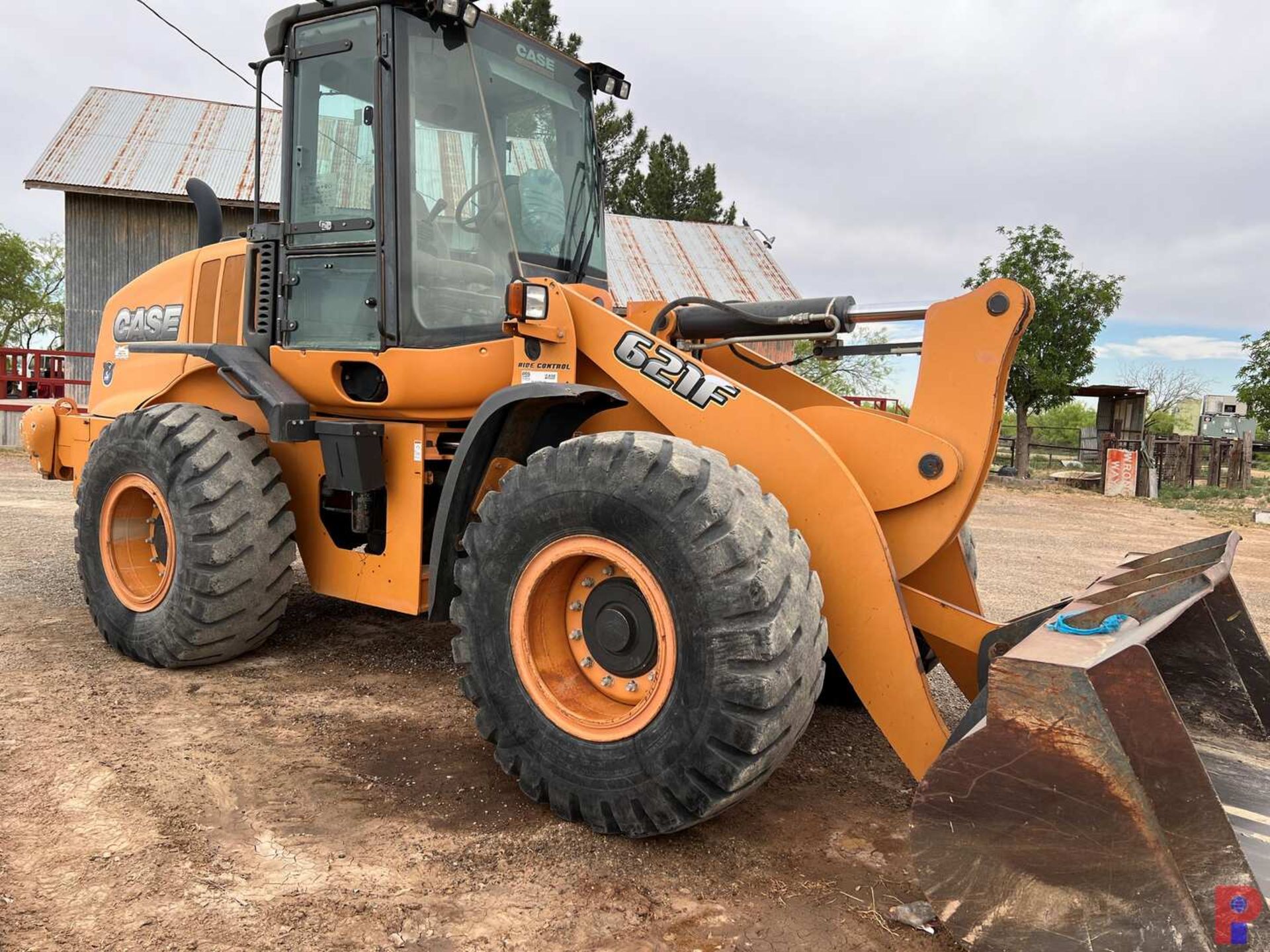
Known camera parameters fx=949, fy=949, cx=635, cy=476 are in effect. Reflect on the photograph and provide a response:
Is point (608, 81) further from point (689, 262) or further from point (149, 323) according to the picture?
point (689, 262)

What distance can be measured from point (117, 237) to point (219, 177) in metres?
2.56

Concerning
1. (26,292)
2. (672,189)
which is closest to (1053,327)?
(672,189)

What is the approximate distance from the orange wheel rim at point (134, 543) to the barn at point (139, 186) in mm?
12414

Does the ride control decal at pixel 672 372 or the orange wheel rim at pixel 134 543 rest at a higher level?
the ride control decal at pixel 672 372

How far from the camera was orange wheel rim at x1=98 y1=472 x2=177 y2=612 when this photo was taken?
4.75m

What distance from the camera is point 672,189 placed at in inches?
1223

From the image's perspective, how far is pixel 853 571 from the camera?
3137mm

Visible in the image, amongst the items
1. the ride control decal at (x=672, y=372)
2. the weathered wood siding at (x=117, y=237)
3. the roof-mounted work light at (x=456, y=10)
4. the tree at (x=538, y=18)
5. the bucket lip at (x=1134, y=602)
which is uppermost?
the tree at (x=538, y=18)

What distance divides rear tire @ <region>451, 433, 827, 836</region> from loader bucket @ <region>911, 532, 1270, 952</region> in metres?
0.56

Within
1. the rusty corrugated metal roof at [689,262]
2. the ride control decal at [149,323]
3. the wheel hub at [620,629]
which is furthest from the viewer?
the rusty corrugated metal roof at [689,262]

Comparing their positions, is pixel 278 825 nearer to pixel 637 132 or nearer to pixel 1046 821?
pixel 1046 821

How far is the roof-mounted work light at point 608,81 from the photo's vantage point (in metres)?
4.88
